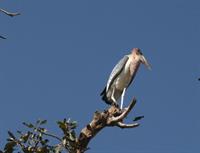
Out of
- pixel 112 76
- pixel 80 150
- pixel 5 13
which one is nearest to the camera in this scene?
pixel 5 13

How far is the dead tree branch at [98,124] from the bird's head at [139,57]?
4845 millimetres

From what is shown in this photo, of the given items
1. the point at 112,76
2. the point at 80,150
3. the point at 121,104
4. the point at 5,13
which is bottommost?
the point at 80,150

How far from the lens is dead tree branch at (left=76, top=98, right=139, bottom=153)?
7.85 meters

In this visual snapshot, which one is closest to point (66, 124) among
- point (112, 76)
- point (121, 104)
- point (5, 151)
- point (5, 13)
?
point (5, 151)

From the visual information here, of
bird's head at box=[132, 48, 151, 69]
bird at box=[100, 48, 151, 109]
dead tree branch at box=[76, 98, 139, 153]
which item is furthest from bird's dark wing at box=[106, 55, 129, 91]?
dead tree branch at box=[76, 98, 139, 153]

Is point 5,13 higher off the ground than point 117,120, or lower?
higher

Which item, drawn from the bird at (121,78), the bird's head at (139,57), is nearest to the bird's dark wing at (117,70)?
the bird at (121,78)

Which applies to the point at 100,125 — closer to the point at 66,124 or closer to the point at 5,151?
the point at 66,124

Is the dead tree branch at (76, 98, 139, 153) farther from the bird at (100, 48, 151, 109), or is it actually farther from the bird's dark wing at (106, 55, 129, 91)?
the bird's dark wing at (106, 55, 129, 91)

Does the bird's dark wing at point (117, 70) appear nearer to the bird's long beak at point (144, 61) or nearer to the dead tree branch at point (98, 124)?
the bird's long beak at point (144, 61)

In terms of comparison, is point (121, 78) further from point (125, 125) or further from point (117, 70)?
point (125, 125)

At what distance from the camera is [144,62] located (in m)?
13.3

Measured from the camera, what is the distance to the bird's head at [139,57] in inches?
515

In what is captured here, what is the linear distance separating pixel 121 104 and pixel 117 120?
11.3ft
